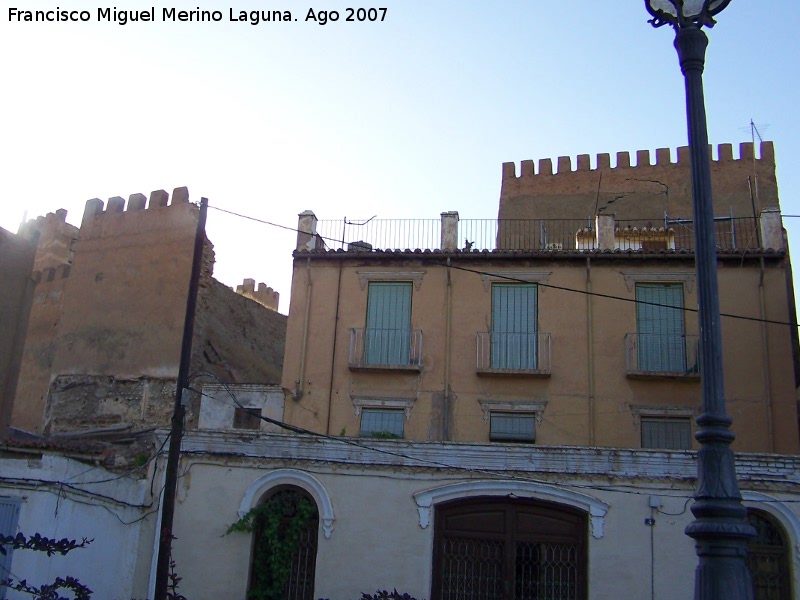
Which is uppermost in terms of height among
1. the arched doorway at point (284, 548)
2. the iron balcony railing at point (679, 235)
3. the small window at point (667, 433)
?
the iron balcony railing at point (679, 235)

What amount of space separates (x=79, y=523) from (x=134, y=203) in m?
16.5

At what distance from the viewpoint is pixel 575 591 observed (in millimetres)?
14227

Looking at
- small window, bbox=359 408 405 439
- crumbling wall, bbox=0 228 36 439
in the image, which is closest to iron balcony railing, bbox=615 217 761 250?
small window, bbox=359 408 405 439

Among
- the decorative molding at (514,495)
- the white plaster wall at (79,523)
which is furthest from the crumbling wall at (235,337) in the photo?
the decorative molding at (514,495)

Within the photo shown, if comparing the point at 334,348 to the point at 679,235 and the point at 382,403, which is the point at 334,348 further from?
the point at 679,235

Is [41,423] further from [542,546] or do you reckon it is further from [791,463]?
[791,463]

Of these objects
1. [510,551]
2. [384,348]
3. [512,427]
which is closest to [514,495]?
[510,551]

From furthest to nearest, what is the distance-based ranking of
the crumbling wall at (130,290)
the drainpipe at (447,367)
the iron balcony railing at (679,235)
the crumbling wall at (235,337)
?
the crumbling wall at (235,337) < the crumbling wall at (130,290) < the iron balcony railing at (679,235) < the drainpipe at (447,367)

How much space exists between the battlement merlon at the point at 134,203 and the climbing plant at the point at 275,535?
1529 cm

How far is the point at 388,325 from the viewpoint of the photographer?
23.5 meters

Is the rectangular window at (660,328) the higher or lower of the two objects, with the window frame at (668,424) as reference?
higher

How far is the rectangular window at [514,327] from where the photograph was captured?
22828mm

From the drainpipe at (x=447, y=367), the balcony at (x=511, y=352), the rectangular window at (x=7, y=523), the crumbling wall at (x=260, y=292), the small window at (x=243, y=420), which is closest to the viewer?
the rectangular window at (x=7, y=523)

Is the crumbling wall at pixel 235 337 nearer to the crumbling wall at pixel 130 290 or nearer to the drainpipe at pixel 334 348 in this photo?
the crumbling wall at pixel 130 290
